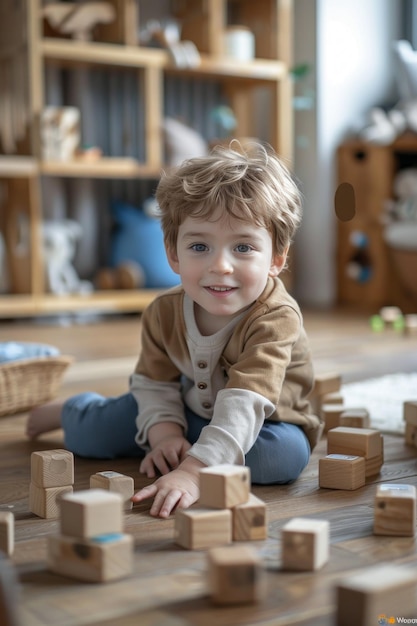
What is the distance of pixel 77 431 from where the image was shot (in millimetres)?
1259

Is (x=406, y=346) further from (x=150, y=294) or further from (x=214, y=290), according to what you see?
(x=214, y=290)

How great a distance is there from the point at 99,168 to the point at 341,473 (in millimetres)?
2044

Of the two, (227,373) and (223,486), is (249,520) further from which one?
(227,373)

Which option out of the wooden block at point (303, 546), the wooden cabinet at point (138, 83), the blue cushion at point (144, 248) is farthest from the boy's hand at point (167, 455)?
the blue cushion at point (144, 248)

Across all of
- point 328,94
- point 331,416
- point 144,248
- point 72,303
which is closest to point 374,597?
point 331,416

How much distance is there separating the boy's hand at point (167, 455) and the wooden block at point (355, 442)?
0.21 m

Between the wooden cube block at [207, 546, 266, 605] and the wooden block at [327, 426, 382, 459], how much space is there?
46 centimetres

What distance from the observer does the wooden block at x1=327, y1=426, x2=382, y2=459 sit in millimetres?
1138

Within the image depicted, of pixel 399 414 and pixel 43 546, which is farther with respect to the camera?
pixel 399 414

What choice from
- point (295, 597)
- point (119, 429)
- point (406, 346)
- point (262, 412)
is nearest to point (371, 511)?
point (262, 412)

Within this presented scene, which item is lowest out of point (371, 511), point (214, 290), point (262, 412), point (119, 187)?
point (371, 511)

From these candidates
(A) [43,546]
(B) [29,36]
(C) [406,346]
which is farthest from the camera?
(B) [29,36]

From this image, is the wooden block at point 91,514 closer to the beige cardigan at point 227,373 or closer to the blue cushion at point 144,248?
the beige cardigan at point 227,373

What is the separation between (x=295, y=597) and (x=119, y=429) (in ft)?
1.82
